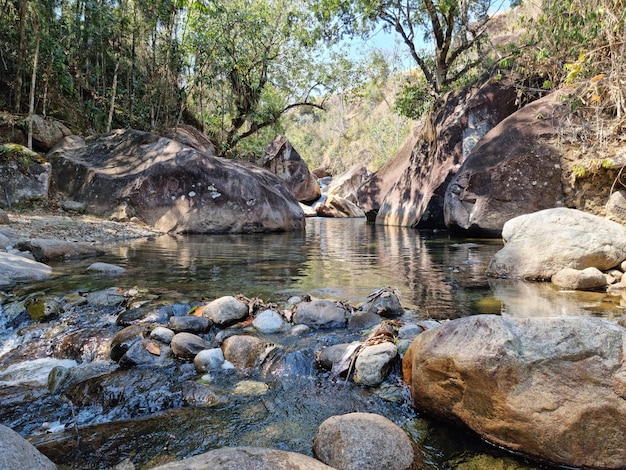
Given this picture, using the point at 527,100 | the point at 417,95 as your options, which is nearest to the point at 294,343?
the point at 527,100

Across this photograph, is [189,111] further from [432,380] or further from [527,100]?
[432,380]

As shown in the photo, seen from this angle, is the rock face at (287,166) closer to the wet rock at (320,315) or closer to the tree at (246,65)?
the tree at (246,65)

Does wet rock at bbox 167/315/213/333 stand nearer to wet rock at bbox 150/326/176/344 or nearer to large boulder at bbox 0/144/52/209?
wet rock at bbox 150/326/176/344

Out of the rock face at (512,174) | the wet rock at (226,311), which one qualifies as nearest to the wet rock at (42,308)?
the wet rock at (226,311)

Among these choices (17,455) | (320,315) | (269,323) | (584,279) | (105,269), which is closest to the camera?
(17,455)

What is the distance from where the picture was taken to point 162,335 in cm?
316

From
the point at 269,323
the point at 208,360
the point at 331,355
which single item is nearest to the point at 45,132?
the point at 269,323

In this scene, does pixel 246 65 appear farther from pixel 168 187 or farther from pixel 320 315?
pixel 320 315

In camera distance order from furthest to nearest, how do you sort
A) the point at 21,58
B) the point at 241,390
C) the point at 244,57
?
1. the point at 244,57
2. the point at 21,58
3. the point at 241,390

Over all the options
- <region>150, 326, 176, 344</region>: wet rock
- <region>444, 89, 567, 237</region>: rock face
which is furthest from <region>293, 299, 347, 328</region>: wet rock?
<region>444, 89, 567, 237</region>: rock face

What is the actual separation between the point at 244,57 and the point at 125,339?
54.0 feet

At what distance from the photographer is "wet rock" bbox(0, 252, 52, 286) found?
473 centimetres

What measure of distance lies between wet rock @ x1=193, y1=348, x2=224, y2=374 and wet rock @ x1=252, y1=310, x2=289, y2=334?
61 centimetres

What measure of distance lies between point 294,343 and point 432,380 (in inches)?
47.5
